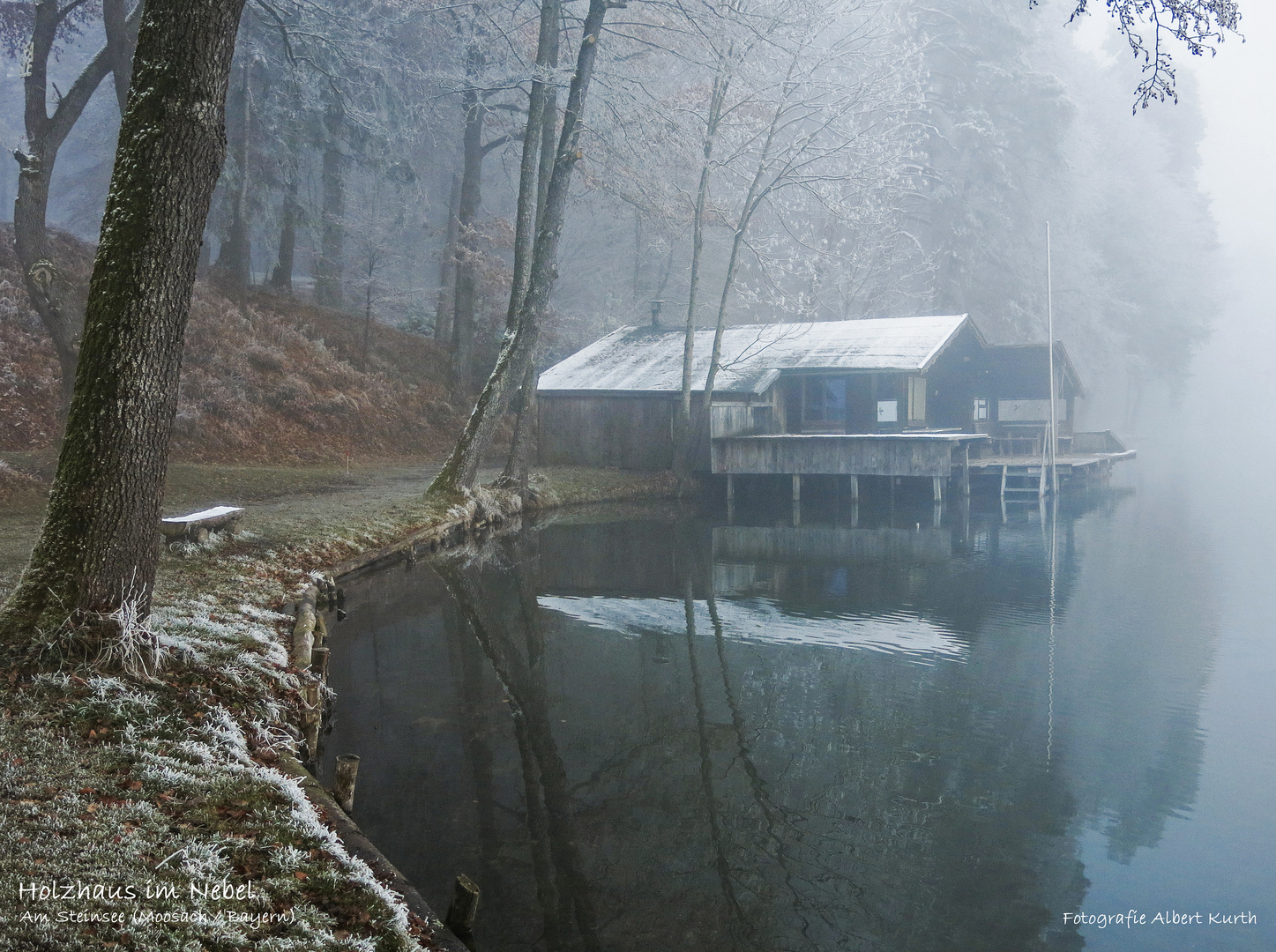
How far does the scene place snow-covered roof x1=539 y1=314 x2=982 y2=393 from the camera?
27625mm

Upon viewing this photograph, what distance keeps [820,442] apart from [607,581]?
1240 cm

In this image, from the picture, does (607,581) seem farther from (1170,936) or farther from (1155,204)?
(1155,204)

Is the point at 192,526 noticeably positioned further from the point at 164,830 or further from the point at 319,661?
the point at 164,830

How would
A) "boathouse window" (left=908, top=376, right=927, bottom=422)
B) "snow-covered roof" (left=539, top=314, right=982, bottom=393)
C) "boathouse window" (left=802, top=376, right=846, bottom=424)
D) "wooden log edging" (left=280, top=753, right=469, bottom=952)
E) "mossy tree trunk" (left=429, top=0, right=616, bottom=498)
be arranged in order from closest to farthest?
"wooden log edging" (left=280, top=753, right=469, bottom=952), "mossy tree trunk" (left=429, top=0, right=616, bottom=498), "snow-covered roof" (left=539, top=314, right=982, bottom=393), "boathouse window" (left=908, top=376, right=927, bottom=422), "boathouse window" (left=802, top=376, right=846, bottom=424)

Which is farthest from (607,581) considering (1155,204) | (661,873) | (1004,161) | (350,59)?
(1155,204)

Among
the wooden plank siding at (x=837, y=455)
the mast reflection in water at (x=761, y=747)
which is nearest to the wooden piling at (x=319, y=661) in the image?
the mast reflection in water at (x=761, y=747)

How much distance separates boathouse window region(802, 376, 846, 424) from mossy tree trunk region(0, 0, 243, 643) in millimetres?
24894

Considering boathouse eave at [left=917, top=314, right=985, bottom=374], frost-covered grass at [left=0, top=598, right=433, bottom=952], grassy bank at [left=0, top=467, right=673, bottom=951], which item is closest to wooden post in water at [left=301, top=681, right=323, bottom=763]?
grassy bank at [left=0, top=467, right=673, bottom=951]

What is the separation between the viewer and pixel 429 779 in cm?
734

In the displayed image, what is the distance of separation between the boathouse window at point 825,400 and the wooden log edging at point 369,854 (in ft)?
83.5

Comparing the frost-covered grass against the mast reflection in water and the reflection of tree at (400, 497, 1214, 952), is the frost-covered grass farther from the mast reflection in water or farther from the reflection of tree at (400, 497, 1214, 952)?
the reflection of tree at (400, 497, 1214, 952)

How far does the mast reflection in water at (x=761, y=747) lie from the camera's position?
588 centimetres

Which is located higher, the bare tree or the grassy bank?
the bare tree

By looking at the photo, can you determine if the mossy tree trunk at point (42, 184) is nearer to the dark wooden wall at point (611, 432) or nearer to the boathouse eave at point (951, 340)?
the dark wooden wall at point (611, 432)
